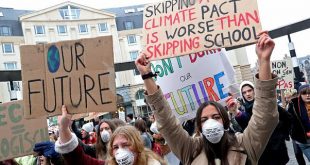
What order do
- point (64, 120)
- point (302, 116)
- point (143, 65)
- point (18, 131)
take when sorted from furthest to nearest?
point (302, 116) < point (18, 131) < point (64, 120) < point (143, 65)

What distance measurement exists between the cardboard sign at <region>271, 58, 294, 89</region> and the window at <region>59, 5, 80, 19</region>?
40.8m

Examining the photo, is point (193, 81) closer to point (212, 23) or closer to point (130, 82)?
point (212, 23)

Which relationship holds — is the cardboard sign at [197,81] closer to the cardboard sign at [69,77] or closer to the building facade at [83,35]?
the cardboard sign at [69,77]

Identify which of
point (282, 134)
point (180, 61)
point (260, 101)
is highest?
point (180, 61)

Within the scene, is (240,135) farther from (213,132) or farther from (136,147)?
(136,147)

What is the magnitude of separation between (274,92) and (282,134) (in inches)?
78.1

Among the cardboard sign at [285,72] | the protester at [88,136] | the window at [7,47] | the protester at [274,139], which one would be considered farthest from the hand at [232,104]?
the window at [7,47]

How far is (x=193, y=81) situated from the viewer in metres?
4.84

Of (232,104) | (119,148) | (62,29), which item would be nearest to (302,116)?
(232,104)

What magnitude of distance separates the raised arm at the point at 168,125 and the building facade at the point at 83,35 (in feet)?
136

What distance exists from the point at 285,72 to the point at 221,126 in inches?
339

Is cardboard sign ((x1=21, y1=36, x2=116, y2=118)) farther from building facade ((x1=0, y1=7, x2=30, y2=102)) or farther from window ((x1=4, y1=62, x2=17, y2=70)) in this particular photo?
window ((x1=4, y1=62, x2=17, y2=70))

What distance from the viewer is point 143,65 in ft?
9.75

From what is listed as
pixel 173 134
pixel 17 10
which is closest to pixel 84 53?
pixel 173 134
